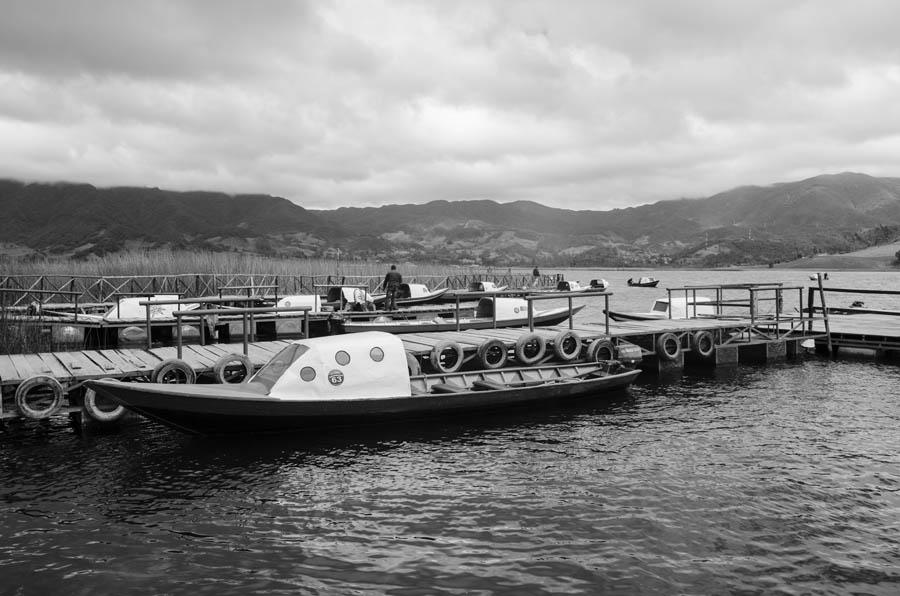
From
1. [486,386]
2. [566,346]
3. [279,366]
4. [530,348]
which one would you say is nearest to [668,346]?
[566,346]

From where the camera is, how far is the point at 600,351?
18969mm

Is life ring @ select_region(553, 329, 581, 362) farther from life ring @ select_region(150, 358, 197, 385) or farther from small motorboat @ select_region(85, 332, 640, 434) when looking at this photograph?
life ring @ select_region(150, 358, 197, 385)

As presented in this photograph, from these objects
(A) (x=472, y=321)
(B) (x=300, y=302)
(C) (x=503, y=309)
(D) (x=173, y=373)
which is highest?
(B) (x=300, y=302)

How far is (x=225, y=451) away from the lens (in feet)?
39.1

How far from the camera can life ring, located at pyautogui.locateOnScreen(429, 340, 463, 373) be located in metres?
16.2

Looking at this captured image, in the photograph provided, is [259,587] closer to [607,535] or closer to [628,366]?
[607,535]

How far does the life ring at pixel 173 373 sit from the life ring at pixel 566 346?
9614 mm

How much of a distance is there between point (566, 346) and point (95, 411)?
11.9 m

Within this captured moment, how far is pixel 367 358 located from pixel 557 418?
493 cm

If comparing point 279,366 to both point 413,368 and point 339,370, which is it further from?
point 413,368

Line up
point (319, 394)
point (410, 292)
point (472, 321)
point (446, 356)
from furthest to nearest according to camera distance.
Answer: point (410, 292)
point (472, 321)
point (446, 356)
point (319, 394)

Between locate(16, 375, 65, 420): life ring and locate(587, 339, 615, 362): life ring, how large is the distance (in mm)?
13235

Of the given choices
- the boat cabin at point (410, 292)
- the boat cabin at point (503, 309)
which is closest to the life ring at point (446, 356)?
the boat cabin at point (503, 309)

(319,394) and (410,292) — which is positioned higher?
(410,292)
